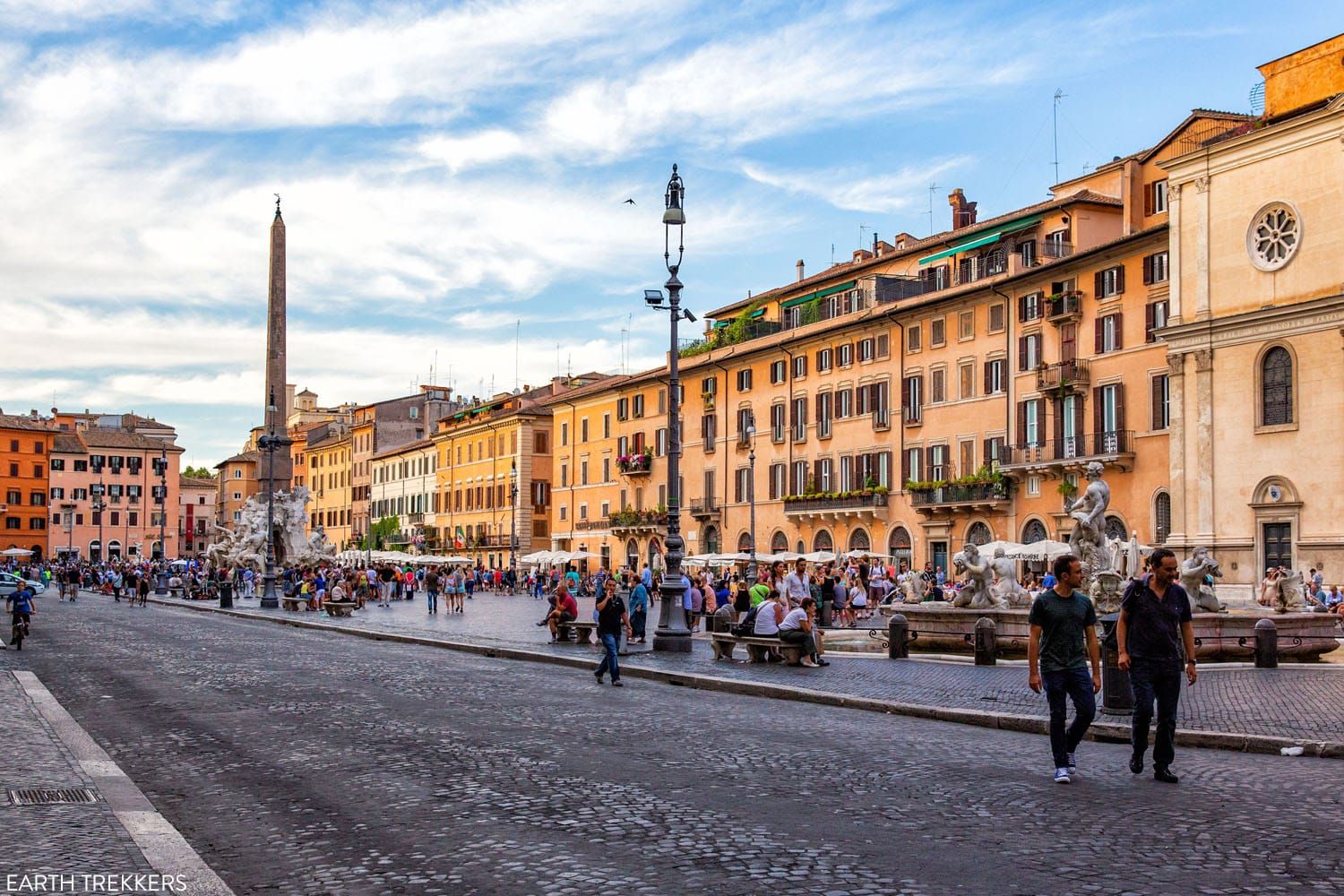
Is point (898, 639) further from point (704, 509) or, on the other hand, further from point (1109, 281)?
point (704, 509)

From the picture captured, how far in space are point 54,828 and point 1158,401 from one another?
37825 millimetres

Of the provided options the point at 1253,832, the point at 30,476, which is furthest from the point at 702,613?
the point at 30,476

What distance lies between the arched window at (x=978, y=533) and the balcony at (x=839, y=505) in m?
4.24

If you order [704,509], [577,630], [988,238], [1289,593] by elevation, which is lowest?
[577,630]

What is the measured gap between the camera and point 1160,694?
29.3 feet

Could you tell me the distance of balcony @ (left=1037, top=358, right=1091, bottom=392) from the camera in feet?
139

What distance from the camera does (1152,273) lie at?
41.2 metres

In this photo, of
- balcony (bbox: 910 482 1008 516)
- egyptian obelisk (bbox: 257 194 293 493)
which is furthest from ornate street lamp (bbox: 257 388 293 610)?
balcony (bbox: 910 482 1008 516)

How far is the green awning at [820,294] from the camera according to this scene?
180 feet

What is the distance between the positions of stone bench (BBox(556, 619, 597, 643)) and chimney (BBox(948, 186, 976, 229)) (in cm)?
3682

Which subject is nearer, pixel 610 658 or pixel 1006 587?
pixel 610 658

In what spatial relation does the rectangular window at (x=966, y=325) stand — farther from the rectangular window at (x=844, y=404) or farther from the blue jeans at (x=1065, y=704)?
the blue jeans at (x=1065, y=704)

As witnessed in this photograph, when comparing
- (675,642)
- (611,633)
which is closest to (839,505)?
(675,642)

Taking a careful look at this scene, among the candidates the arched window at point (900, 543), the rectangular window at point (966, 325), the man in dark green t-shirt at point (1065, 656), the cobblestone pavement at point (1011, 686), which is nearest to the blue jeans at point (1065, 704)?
the man in dark green t-shirt at point (1065, 656)
